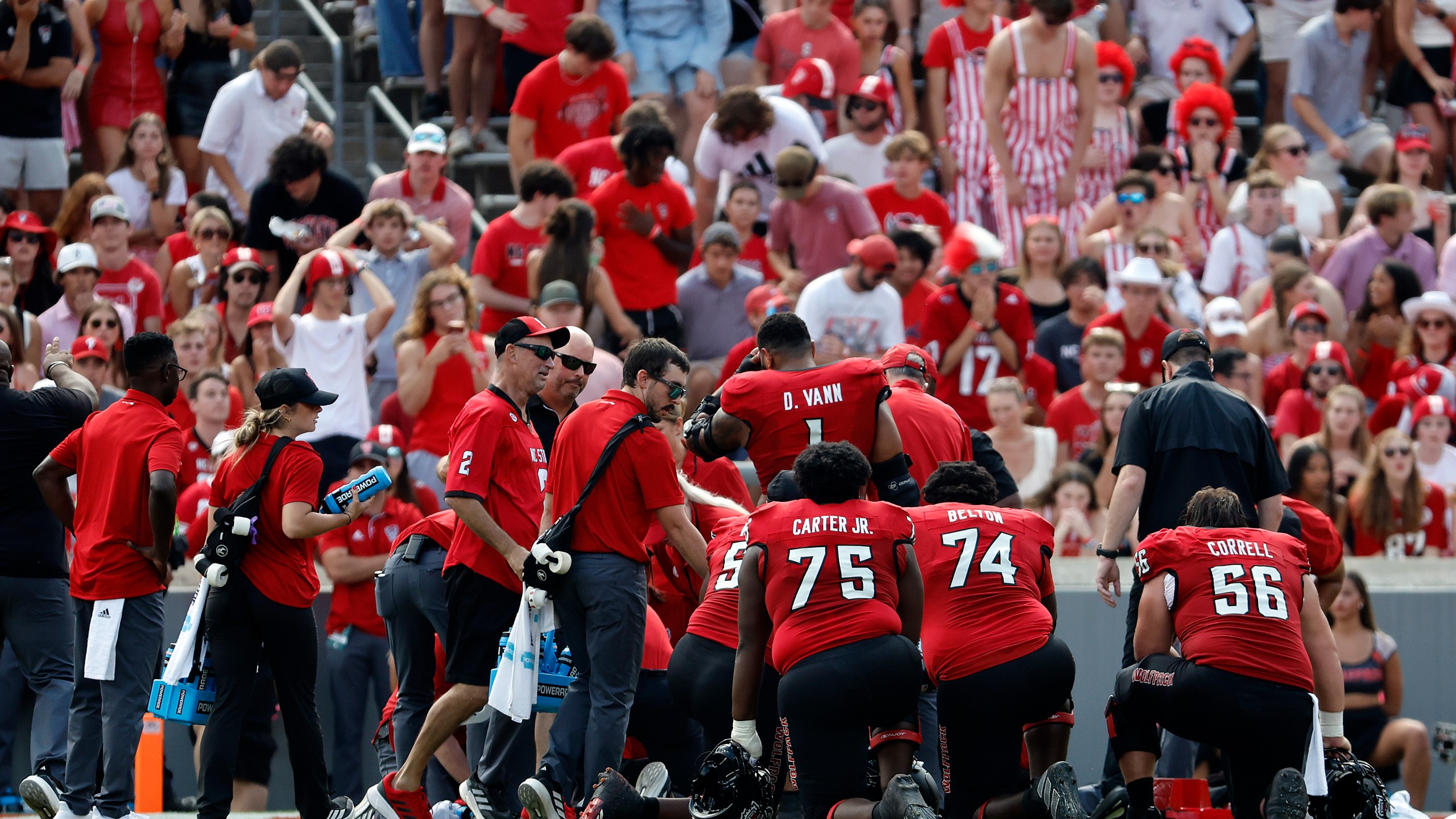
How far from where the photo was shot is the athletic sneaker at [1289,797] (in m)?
7.10

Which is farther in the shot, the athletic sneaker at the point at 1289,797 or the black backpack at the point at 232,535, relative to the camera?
the black backpack at the point at 232,535

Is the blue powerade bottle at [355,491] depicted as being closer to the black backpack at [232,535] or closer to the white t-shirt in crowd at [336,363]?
→ the black backpack at [232,535]

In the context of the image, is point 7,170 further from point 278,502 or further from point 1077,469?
point 1077,469

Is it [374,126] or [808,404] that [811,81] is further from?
[808,404]

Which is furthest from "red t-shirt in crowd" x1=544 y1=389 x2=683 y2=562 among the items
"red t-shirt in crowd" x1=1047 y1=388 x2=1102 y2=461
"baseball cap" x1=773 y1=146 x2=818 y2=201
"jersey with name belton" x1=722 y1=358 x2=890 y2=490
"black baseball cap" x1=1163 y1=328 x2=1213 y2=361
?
"baseball cap" x1=773 y1=146 x2=818 y2=201

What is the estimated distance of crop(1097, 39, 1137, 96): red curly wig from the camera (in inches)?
566

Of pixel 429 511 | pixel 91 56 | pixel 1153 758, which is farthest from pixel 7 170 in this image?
pixel 1153 758

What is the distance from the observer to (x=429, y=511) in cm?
1075

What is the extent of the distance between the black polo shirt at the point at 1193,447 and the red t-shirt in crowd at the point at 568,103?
6087 millimetres

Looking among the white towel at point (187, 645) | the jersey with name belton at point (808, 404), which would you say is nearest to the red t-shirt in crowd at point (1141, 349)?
the jersey with name belton at point (808, 404)

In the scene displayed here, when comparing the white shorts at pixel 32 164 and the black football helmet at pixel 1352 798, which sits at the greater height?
the white shorts at pixel 32 164

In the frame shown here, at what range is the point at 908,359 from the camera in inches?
347

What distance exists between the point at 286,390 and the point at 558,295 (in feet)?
9.54

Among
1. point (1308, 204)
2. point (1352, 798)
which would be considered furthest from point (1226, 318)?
point (1352, 798)
